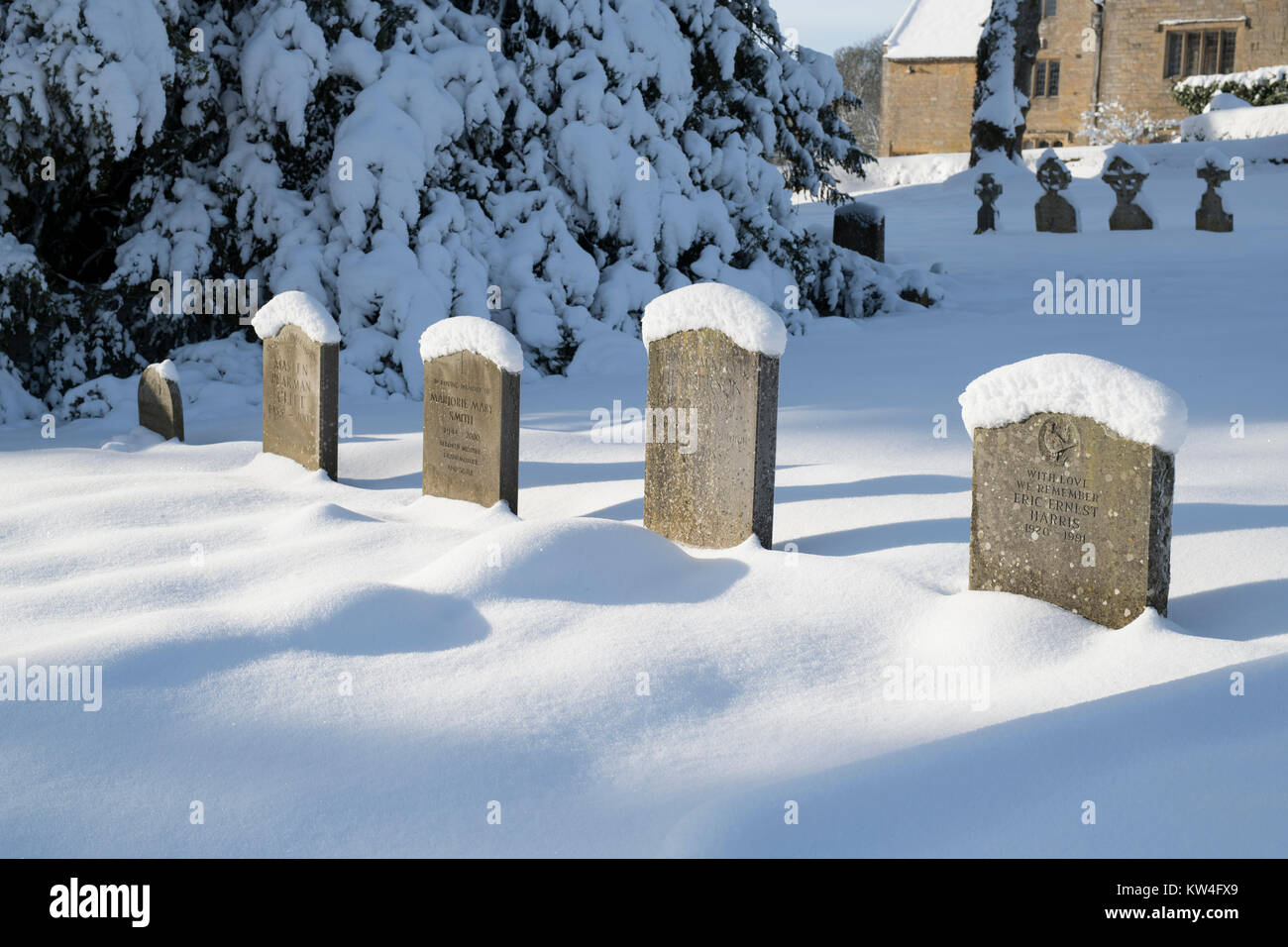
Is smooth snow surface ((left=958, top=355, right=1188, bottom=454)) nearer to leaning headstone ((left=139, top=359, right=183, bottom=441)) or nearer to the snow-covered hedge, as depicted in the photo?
leaning headstone ((left=139, top=359, right=183, bottom=441))

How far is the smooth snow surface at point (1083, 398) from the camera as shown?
409 centimetres

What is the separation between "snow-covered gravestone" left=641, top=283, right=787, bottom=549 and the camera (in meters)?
5.35

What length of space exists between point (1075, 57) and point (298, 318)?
38.6 meters

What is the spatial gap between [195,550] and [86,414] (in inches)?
171

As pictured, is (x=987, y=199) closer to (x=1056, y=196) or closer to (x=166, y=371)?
(x=1056, y=196)

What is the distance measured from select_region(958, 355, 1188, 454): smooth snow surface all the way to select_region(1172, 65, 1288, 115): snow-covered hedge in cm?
2806

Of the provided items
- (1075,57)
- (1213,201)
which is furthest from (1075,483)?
(1075,57)

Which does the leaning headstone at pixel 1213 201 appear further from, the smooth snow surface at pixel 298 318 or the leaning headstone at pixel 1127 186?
the smooth snow surface at pixel 298 318

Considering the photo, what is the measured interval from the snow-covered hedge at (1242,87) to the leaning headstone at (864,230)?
59.9ft

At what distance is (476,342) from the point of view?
6.19m

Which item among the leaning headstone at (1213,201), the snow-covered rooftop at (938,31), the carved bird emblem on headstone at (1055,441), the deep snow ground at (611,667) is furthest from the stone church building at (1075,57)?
the carved bird emblem on headstone at (1055,441)

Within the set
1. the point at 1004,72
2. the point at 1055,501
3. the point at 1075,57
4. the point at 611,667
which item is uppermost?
the point at 1075,57

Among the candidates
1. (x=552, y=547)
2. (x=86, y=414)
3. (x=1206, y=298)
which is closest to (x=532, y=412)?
(x=86, y=414)
